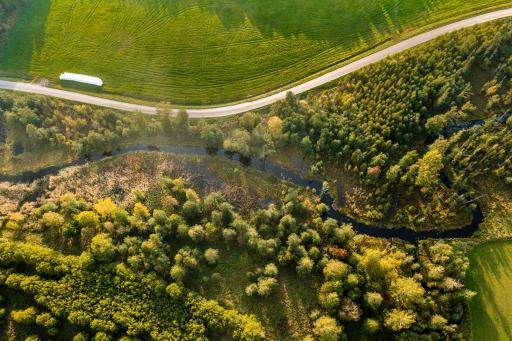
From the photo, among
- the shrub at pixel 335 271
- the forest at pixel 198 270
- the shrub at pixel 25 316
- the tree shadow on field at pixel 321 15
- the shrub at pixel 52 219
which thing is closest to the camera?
the shrub at pixel 25 316

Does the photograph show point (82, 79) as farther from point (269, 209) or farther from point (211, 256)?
point (269, 209)

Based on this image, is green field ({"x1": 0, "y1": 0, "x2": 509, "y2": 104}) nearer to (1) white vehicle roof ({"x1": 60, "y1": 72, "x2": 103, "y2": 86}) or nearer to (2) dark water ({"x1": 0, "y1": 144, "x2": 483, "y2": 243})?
(1) white vehicle roof ({"x1": 60, "y1": 72, "x2": 103, "y2": 86})

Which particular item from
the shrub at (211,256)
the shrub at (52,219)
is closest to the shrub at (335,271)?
the shrub at (211,256)

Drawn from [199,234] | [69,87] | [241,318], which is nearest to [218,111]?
[199,234]

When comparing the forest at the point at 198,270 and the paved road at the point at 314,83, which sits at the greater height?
the paved road at the point at 314,83

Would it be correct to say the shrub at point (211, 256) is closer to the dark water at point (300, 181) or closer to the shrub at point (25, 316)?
the dark water at point (300, 181)

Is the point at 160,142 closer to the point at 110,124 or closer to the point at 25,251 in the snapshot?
the point at 110,124
